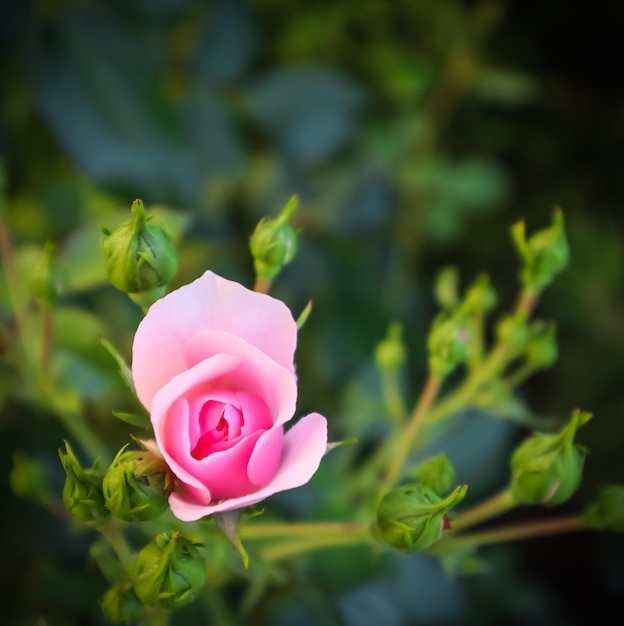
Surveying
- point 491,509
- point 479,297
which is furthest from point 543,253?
point 491,509

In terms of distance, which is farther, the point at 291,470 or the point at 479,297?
the point at 479,297

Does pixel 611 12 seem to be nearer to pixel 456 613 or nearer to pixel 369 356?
pixel 369 356

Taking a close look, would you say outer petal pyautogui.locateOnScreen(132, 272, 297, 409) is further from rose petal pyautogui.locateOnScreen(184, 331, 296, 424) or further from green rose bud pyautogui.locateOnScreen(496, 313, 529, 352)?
green rose bud pyautogui.locateOnScreen(496, 313, 529, 352)

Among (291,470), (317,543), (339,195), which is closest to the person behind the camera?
(291,470)

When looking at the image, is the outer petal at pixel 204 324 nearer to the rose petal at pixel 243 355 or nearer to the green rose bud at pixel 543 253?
the rose petal at pixel 243 355

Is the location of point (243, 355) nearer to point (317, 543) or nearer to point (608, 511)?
point (317, 543)

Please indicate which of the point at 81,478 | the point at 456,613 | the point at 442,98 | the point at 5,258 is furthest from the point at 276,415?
the point at 442,98
